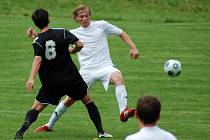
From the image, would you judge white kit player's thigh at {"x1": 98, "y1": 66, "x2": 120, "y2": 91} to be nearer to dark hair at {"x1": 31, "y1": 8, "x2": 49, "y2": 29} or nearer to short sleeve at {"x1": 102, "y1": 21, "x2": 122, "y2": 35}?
short sleeve at {"x1": 102, "y1": 21, "x2": 122, "y2": 35}

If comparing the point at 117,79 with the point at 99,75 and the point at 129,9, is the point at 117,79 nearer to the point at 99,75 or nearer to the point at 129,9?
the point at 99,75

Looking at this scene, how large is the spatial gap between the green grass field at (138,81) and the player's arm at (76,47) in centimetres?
127

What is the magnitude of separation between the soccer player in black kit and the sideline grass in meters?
0.56

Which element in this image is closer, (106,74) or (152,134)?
(152,134)

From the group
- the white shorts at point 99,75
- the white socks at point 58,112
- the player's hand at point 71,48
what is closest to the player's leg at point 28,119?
the white socks at point 58,112

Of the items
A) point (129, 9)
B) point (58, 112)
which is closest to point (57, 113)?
point (58, 112)

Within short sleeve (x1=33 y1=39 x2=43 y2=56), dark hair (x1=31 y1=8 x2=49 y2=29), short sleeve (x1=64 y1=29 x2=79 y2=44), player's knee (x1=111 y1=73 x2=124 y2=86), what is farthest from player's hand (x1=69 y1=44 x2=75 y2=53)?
player's knee (x1=111 y1=73 x2=124 y2=86)

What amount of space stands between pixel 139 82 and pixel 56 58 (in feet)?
26.5

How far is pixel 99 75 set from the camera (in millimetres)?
12125

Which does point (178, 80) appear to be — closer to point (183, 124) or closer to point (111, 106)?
point (111, 106)

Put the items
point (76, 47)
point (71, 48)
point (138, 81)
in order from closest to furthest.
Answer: point (76, 47), point (71, 48), point (138, 81)

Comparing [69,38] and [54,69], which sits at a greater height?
[69,38]

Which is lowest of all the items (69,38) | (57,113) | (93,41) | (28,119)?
(57,113)

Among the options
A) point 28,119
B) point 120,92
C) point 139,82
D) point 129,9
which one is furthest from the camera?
point 129,9
